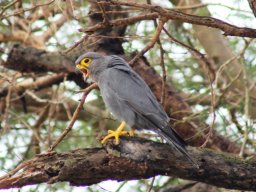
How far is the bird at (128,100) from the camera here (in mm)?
4512

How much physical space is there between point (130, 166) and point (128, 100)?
33.4 inches

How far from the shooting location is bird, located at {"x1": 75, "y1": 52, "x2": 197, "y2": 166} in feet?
14.8

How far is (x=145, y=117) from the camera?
4.64m

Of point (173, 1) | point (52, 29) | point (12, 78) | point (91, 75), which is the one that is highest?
point (173, 1)

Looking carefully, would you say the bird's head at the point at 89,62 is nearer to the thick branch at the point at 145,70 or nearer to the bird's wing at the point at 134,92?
the bird's wing at the point at 134,92

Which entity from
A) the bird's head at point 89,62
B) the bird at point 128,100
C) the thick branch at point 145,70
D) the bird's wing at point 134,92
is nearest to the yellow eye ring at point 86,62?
the bird's head at point 89,62

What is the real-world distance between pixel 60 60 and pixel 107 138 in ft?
8.22

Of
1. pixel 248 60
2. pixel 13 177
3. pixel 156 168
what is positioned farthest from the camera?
pixel 248 60

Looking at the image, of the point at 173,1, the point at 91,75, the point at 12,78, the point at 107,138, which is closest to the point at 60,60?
the point at 12,78

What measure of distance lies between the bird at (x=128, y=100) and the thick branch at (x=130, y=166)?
0.61ft

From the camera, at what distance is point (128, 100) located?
15.6 feet

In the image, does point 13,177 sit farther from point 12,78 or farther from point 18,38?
point 18,38

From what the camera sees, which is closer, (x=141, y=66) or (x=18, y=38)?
(x=141, y=66)

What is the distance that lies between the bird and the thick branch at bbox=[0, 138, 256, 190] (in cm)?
19
